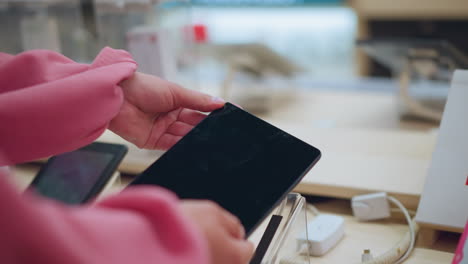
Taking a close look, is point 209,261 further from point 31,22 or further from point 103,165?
point 31,22

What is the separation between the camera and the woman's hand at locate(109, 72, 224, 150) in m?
0.72

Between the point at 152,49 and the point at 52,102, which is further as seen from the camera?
the point at 152,49

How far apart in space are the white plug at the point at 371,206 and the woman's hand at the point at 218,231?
17.5 inches

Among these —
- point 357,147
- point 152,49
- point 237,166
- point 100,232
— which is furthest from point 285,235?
point 152,49

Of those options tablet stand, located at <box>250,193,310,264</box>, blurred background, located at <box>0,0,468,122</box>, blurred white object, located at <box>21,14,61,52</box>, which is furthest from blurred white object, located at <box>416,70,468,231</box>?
blurred white object, located at <box>21,14,61,52</box>

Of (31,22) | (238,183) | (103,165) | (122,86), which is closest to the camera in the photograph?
(238,183)

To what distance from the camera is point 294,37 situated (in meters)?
3.14

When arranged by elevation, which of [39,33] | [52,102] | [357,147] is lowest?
[357,147]

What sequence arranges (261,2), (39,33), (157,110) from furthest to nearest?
1. (261,2)
2. (39,33)
3. (157,110)

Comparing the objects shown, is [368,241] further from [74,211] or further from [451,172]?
[74,211]

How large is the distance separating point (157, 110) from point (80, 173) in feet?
0.76

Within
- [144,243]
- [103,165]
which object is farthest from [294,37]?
[144,243]

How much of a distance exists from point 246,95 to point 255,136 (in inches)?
51.3

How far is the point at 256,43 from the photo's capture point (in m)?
1.82
